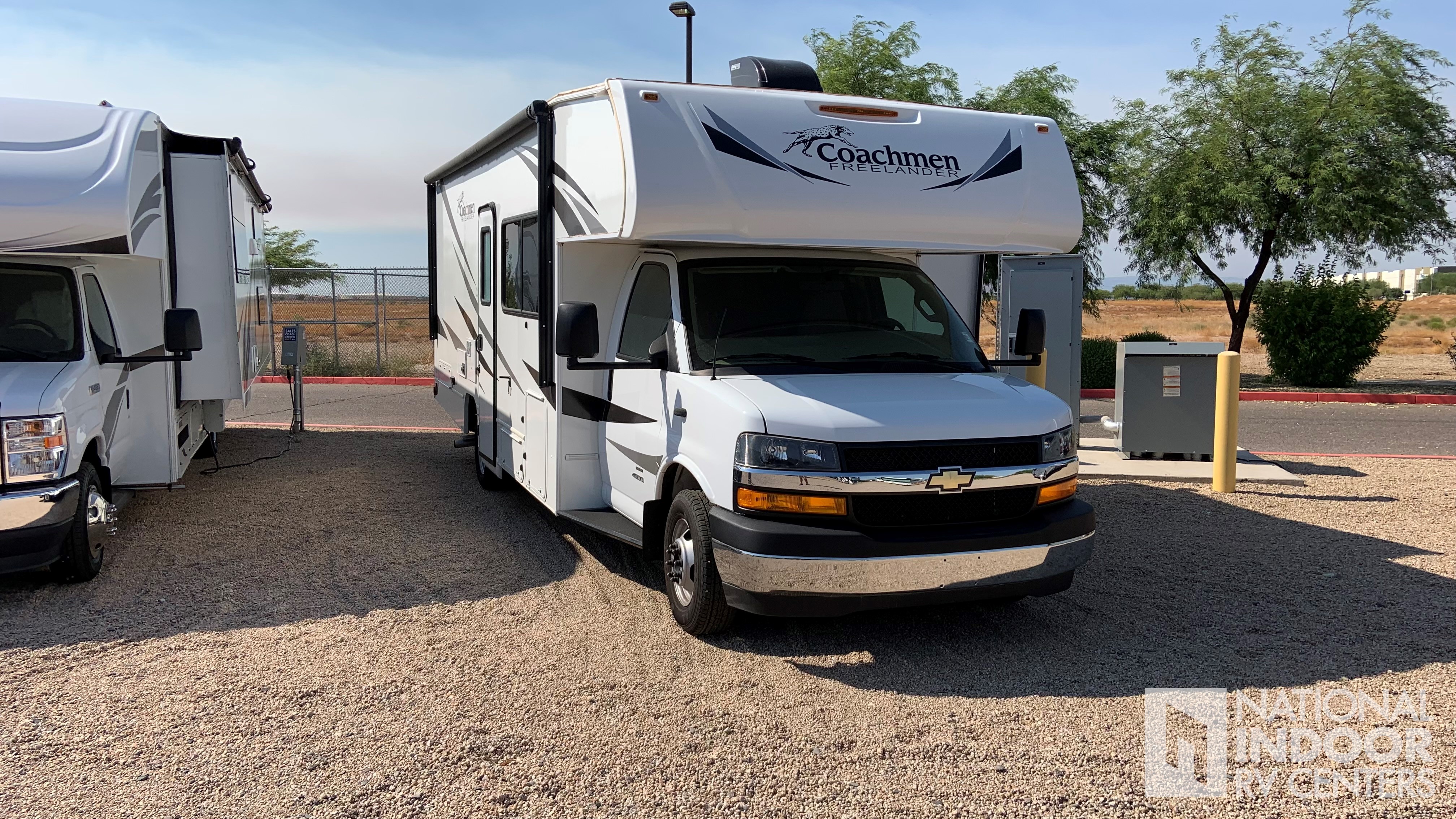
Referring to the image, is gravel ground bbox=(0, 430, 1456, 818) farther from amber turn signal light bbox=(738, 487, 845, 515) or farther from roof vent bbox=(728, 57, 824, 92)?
roof vent bbox=(728, 57, 824, 92)

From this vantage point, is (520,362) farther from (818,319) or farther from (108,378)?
(108,378)

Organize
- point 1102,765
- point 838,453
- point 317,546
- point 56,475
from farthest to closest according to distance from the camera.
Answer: point 317,546 < point 56,475 < point 838,453 < point 1102,765

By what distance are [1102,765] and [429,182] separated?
8.89 metres

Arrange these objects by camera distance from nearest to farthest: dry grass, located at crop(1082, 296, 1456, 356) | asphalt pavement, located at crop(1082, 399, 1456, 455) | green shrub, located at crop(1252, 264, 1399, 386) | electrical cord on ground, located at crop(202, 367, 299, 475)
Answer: electrical cord on ground, located at crop(202, 367, 299, 475)
asphalt pavement, located at crop(1082, 399, 1456, 455)
green shrub, located at crop(1252, 264, 1399, 386)
dry grass, located at crop(1082, 296, 1456, 356)

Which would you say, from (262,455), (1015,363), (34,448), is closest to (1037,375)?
(1015,363)

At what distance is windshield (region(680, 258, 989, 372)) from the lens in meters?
5.84

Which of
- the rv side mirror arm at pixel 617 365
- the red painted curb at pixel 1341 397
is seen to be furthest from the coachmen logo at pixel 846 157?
the red painted curb at pixel 1341 397

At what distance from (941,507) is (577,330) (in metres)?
2.07

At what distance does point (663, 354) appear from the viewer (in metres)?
6.00

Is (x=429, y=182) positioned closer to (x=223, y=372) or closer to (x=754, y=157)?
(x=223, y=372)

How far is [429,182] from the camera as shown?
10930 mm

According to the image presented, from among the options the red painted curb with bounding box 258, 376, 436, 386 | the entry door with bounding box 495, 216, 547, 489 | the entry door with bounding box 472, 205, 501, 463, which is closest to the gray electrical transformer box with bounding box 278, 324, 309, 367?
the entry door with bounding box 472, 205, 501, 463

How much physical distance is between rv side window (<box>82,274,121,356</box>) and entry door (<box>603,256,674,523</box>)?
337 centimetres

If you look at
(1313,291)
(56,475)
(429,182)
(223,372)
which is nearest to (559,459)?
(56,475)
